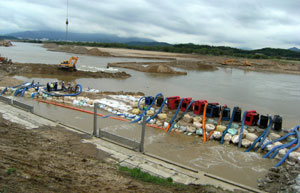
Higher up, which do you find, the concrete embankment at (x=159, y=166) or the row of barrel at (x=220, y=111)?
the row of barrel at (x=220, y=111)

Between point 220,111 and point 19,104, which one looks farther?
point 220,111

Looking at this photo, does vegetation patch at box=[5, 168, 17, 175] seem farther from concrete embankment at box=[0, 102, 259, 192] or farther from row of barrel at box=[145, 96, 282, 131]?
row of barrel at box=[145, 96, 282, 131]

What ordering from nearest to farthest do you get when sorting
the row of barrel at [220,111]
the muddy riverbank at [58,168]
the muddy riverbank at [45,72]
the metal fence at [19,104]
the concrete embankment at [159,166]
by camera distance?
the muddy riverbank at [58,168]
the concrete embankment at [159,166]
the row of barrel at [220,111]
the metal fence at [19,104]
the muddy riverbank at [45,72]

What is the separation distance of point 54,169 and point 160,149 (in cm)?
416

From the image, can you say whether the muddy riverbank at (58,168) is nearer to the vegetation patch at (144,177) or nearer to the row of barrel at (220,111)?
the vegetation patch at (144,177)

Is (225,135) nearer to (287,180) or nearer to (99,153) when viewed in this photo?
(287,180)

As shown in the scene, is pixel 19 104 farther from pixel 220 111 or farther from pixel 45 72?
pixel 45 72

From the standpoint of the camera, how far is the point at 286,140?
8273mm

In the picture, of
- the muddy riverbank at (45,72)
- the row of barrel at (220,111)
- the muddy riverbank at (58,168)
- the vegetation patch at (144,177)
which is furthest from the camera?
the muddy riverbank at (45,72)

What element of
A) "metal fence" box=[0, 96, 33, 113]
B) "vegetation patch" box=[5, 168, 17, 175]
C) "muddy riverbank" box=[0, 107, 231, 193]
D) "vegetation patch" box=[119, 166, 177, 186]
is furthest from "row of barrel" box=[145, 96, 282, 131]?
"vegetation patch" box=[5, 168, 17, 175]

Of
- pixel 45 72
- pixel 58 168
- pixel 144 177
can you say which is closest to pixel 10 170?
pixel 58 168

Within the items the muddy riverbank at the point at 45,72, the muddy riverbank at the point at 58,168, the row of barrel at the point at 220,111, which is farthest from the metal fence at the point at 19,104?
A: the muddy riverbank at the point at 45,72

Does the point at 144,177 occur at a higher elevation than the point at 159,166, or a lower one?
higher

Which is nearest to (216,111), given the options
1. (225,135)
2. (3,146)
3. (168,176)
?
(225,135)
